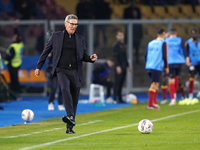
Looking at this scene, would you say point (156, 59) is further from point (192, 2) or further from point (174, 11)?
point (192, 2)

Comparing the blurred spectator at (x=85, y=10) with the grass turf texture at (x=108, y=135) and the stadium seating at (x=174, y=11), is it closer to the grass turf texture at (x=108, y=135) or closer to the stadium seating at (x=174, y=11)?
the stadium seating at (x=174, y=11)

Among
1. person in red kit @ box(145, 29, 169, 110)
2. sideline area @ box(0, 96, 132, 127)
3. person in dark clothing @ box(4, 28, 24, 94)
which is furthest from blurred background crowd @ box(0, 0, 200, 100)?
person in red kit @ box(145, 29, 169, 110)

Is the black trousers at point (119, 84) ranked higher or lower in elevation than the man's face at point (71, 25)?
lower

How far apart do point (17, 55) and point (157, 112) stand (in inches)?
317

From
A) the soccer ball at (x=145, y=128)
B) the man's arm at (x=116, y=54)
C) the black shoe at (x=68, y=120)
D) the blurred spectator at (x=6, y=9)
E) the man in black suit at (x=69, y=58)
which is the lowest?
the man's arm at (x=116, y=54)

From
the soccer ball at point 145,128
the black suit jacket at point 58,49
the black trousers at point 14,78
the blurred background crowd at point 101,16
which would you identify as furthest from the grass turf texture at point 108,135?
the black trousers at point 14,78

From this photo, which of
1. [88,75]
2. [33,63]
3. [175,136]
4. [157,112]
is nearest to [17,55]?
[33,63]

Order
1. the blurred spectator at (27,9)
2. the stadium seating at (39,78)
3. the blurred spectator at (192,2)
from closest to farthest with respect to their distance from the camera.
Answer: the stadium seating at (39,78) → the blurred spectator at (27,9) → the blurred spectator at (192,2)

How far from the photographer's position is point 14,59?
21.7m

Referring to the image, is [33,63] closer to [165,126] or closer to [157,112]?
[157,112]

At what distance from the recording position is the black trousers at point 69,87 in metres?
10.0

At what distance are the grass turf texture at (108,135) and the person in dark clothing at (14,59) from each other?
25.7 feet

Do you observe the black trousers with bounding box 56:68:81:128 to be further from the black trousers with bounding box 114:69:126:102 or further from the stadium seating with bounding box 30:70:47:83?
the stadium seating with bounding box 30:70:47:83

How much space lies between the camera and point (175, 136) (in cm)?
959
